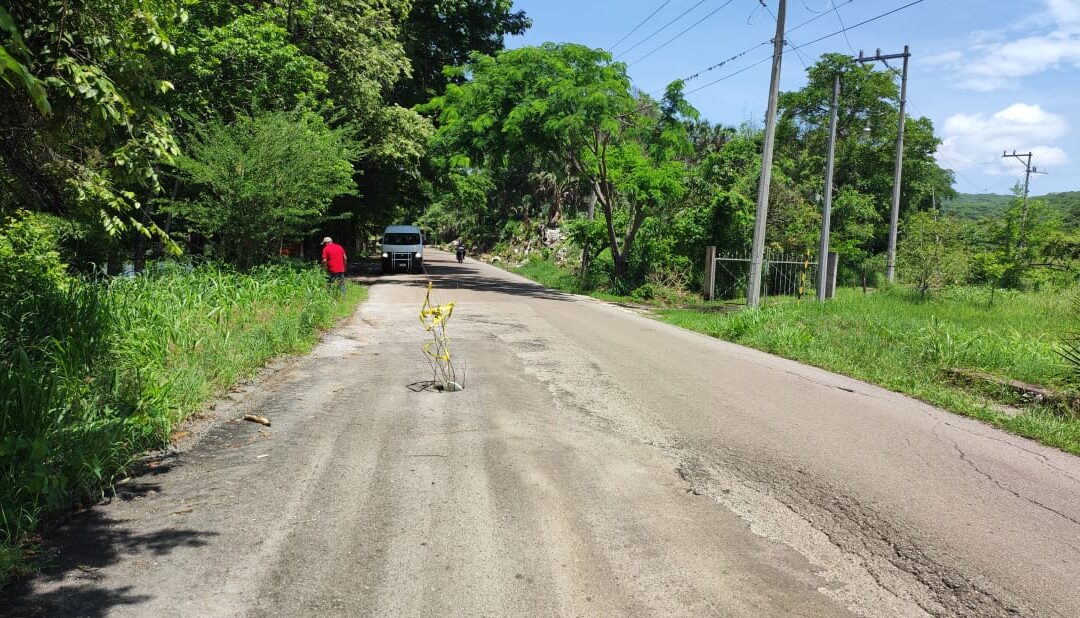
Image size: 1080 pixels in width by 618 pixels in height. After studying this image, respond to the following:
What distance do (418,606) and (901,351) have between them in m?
10.4

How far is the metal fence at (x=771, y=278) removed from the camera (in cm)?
2503

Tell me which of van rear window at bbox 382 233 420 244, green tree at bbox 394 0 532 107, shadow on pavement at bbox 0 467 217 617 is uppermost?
green tree at bbox 394 0 532 107

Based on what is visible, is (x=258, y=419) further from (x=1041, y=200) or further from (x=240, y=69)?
(x=1041, y=200)

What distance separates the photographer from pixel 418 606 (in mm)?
3314

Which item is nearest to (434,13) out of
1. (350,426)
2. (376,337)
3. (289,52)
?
(289,52)

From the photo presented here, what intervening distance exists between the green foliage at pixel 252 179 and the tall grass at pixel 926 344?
9323 millimetres

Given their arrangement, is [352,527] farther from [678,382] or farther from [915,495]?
[678,382]

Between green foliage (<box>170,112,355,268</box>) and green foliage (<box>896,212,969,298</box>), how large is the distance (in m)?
18.8

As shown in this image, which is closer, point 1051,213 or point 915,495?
point 915,495

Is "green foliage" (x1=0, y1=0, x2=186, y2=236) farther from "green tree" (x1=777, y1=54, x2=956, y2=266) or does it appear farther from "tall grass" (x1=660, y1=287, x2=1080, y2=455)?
"green tree" (x1=777, y1=54, x2=956, y2=266)

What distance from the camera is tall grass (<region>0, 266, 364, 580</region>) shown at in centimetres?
439

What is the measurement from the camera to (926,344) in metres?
11.4

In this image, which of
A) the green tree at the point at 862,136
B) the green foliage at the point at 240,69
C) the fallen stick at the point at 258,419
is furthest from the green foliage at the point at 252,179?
the green tree at the point at 862,136

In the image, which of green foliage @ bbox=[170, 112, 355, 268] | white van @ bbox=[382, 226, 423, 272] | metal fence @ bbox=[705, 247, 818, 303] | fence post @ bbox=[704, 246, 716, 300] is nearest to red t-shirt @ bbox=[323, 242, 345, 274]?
green foliage @ bbox=[170, 112, 355, 268]
